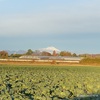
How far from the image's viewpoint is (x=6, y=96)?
897cm

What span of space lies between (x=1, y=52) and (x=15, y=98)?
4518 inches

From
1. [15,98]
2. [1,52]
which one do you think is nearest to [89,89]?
[15,98]

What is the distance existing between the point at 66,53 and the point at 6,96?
13255 centimetres

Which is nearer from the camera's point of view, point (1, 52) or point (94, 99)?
point (94, 99)

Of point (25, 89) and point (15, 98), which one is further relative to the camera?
point (25, 89)

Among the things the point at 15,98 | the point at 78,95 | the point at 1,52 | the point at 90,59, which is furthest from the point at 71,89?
the point at 1,52

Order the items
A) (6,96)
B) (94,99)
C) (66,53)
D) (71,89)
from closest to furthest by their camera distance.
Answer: (6,96), (94,99), (71,89), (66,53)

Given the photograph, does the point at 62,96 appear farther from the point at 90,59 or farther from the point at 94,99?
the point at 90,59

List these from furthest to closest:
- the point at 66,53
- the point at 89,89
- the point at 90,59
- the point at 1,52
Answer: the point at 66,53
the point at 1,52
the point at 90,59
the point at 89,89

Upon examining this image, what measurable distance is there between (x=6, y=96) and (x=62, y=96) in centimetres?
309

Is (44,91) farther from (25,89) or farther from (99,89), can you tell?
(99,89)

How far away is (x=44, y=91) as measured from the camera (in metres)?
11.4

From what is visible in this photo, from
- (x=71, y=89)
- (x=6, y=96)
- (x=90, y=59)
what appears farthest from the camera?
(x=90, y=59)

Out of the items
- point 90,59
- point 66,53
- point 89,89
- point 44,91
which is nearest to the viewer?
point 44,91
